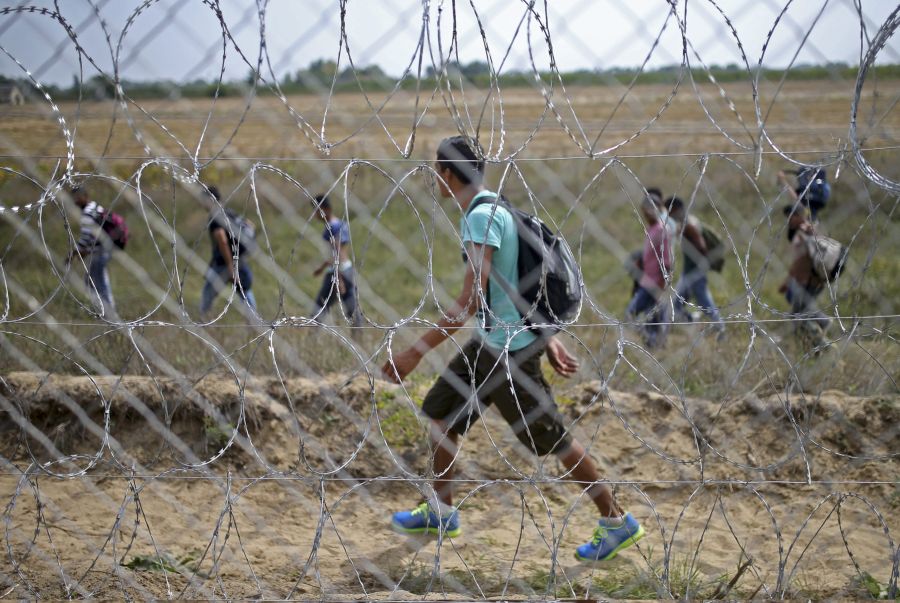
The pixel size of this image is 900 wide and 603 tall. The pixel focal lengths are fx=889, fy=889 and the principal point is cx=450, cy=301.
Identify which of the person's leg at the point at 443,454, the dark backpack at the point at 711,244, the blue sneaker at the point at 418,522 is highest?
the dark backpack at the point at 711,244

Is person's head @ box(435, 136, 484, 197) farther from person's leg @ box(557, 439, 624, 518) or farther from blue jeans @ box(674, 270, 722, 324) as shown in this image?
blue jeans @ box(674, 270, 722, 324)

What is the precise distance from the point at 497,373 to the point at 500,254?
0.45 meters

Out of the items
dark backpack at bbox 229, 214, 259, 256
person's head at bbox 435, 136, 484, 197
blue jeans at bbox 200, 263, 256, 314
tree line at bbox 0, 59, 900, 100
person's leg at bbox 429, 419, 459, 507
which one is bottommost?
A: person's leg at bbox 429, 419, 459, 507

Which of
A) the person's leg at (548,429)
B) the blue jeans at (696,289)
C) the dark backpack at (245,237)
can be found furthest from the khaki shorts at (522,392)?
the blue jeans at (696,289)

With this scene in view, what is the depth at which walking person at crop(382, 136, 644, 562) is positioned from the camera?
9.04ft

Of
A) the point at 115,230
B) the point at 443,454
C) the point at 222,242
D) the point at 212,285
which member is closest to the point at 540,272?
the point at 443,454

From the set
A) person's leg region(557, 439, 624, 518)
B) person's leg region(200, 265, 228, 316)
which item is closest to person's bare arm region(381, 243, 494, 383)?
person's leg region(557, 439, 624, 518)

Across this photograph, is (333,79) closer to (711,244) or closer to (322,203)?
(322,203)

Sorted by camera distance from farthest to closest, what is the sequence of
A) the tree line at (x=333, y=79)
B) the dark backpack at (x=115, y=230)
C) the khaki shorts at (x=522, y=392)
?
the dark backpack at (x=115, y=230) < the khaki shorts at (x=522, y=392) < the tree line at (x=333, y=79)

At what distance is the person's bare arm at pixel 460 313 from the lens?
246 cm

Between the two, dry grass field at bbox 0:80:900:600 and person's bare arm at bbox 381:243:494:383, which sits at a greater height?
person's bare arm at bbox 381:243:494:383

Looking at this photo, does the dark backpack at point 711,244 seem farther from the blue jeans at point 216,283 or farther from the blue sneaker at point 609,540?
the blue sneaker at point 609,540

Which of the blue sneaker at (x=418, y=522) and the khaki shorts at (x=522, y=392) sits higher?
the khaki shorts at (x=522, y=392)

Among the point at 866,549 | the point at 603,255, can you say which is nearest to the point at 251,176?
the point at 866,549
